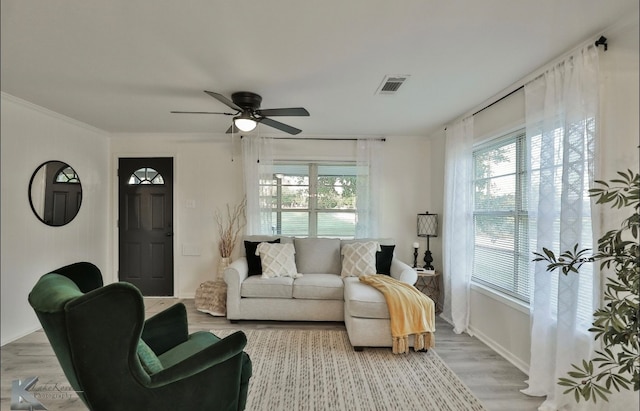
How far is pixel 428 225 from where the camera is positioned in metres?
4.32

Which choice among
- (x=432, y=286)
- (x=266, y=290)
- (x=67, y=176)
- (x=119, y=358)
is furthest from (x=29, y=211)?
(x=432, y=286)

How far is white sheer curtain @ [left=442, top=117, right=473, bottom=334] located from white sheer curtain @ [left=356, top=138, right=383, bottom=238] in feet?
3.77

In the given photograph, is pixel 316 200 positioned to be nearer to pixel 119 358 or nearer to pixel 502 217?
pixel 502 217

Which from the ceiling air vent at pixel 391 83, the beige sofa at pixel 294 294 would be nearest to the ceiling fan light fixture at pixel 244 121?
the ceiling air vent at pixel 391 83

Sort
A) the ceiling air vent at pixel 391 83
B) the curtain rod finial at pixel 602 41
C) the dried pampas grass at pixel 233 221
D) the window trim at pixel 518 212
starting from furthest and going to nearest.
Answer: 1. the dried pampas grass at pixel 233 221
2. the window trim at pixel 518 212
3. the ceiling air vent at pixel 391 83
4. the curtain rod finial at pixel 602 41

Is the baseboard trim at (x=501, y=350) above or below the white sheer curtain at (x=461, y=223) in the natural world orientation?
below

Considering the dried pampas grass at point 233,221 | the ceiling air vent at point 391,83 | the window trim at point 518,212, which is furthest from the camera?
the dried pampas grass at point 233,221

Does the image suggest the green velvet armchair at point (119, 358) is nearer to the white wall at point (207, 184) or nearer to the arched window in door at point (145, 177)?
the white wall at point (207, 184)

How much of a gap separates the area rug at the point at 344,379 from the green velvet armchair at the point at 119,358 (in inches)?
27.9

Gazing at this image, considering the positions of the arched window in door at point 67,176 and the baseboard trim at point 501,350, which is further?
the arched window in door at point 67,176

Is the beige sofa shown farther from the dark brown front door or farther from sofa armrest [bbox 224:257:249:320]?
the dark brown front door

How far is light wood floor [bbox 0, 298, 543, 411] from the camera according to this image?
215 centimetres

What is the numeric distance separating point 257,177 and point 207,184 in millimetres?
790

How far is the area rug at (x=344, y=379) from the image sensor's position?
2.16 meters
